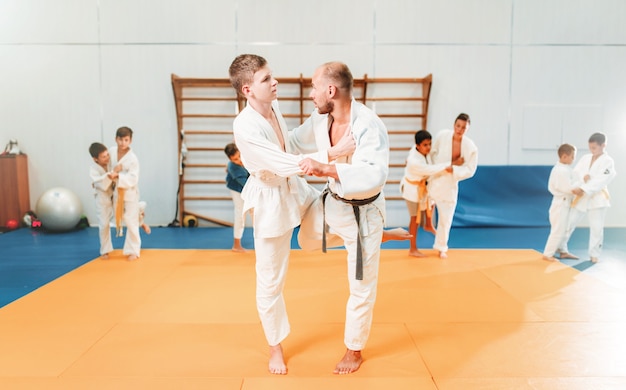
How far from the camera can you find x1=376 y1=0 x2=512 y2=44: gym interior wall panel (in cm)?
684

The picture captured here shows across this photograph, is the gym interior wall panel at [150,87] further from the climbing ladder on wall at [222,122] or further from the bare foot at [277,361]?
the bare foot at [277,361]

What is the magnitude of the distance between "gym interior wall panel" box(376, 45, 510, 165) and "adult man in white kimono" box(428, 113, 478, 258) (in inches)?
85.8

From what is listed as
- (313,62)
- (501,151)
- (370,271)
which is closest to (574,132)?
(501,151)

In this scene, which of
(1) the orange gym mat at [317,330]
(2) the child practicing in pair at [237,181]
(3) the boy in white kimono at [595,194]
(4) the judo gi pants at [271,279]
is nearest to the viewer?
(1) the orange gym mat at [317,330]

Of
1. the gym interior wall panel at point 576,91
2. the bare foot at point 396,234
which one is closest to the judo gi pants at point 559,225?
the gym interior wall panel at point 576,91

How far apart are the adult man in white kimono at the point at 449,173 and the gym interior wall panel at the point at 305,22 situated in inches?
106

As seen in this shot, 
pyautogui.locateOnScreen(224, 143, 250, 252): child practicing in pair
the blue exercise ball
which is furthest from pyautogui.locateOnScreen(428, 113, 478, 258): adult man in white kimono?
the blue exercise ball

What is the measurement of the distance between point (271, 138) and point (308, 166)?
0.36m

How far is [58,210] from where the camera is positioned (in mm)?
6297

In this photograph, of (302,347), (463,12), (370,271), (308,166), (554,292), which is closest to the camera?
(308,166)

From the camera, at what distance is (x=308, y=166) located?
6.97 ft

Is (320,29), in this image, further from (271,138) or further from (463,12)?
(271,138)

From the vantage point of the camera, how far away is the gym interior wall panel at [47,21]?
6773 mm

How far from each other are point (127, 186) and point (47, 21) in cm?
372
